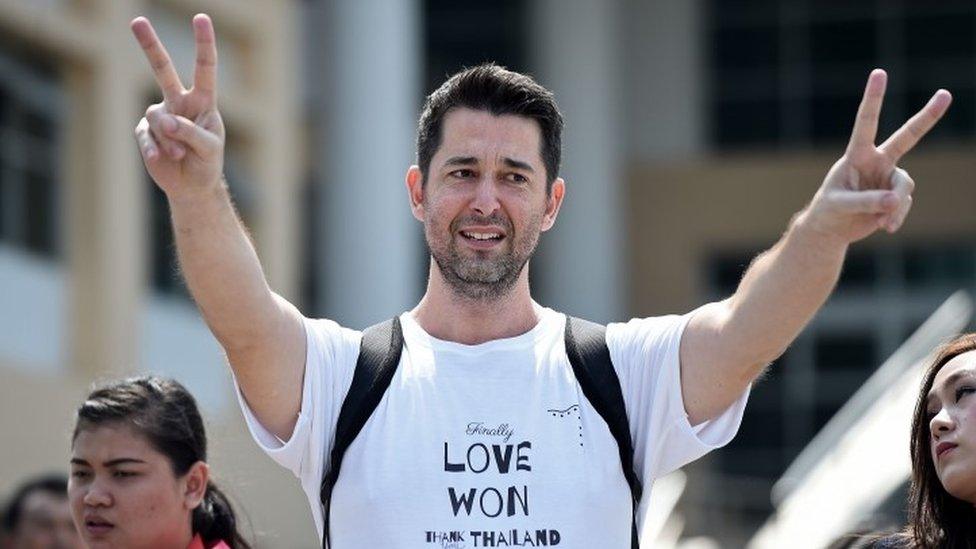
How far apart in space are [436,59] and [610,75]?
286 centimetres

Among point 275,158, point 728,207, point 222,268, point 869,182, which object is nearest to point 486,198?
point 222,268

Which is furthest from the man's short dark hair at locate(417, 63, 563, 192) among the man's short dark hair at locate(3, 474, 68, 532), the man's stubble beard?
the man's short dark hair at locate(3, 474, 68, 532)

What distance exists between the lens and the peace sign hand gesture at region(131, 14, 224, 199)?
12.8 ft

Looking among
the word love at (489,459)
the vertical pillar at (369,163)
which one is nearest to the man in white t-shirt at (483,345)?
the word love at (489,459)

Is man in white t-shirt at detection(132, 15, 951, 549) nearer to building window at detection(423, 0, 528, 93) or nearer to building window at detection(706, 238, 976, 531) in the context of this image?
building window at detection(706, 238, 976, 531)

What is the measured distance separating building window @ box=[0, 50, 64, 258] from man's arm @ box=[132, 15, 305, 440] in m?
14.7

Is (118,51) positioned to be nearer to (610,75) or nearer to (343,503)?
(610,75)

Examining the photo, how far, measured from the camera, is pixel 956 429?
438 centimetres

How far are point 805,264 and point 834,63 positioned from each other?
91.6 feet

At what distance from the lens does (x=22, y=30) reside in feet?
59.8

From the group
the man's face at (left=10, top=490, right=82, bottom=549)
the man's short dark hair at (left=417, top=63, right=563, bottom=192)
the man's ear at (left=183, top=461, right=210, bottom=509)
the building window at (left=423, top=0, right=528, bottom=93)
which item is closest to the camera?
the man's short dark hair at (left=417, top=63, right=563, bottom=192)

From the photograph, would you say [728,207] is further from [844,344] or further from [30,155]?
[30,155]

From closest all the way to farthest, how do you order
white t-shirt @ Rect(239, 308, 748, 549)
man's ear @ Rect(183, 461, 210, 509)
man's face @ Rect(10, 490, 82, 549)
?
white t-shirt @ Rect(239, 308, 748, 549) → man's ear @ Rect(183, 461, 210, 509) → man's face @ Rect(10, 490, 82, 549)

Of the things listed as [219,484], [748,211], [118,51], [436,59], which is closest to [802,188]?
[748,211]
